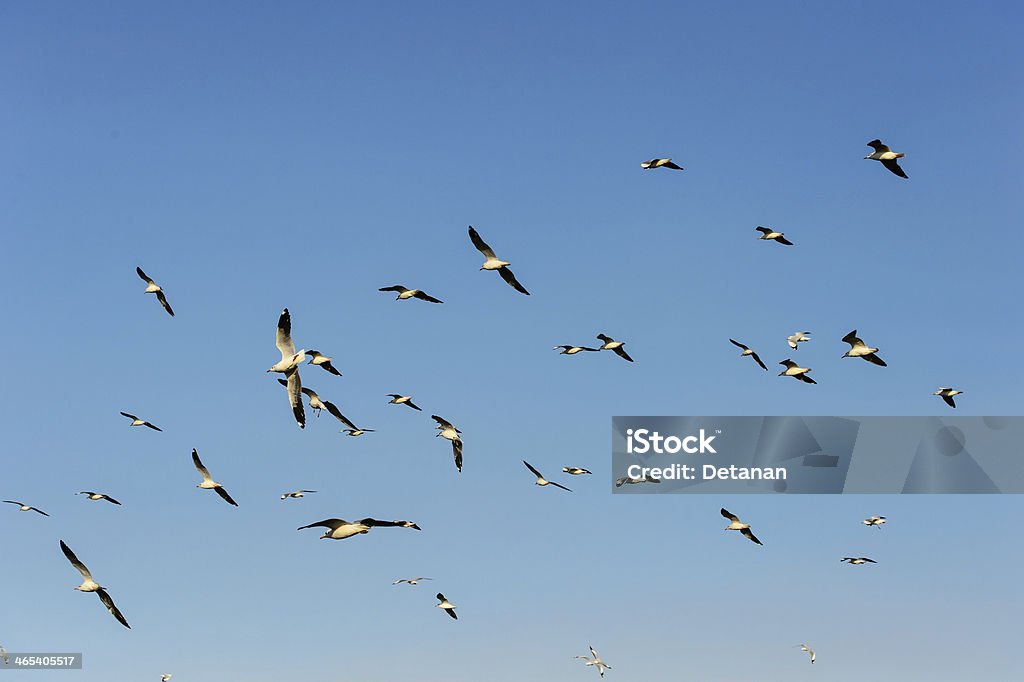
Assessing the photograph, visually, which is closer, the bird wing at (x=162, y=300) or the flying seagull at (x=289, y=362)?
the flying seagull at (x=289, y=362)

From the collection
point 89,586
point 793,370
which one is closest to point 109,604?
point 89,586

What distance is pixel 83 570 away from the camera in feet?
276

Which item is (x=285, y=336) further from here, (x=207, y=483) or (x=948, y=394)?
(x=948, y=394)

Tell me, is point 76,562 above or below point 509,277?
below

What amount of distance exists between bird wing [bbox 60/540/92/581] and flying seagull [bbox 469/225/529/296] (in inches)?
1125

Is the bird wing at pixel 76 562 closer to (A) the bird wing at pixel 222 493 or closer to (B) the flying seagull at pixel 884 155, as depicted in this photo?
(A) the bird wing at pixel 222 493

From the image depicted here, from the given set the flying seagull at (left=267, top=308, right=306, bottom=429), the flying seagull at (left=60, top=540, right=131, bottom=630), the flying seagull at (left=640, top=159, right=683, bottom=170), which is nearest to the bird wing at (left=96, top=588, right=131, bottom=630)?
the flying seagull at (left=60, top=540, right=131, bottom=630)

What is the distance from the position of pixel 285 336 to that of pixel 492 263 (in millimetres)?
17531

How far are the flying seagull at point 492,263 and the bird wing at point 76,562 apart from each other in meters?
28.6

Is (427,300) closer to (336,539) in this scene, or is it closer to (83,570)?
(336,539)

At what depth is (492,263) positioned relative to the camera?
3344 inches

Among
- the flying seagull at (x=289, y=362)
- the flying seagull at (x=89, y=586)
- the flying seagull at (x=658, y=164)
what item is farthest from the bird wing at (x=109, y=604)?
the flying seagull at (x=658, y=164)

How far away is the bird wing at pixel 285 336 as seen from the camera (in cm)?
7112

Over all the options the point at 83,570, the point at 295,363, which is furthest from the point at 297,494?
the point at 295,363
